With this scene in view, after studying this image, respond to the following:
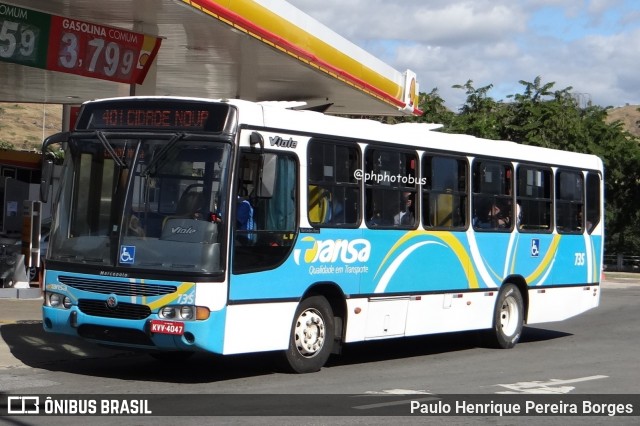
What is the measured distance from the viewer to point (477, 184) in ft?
51.1

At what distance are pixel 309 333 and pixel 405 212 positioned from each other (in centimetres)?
253

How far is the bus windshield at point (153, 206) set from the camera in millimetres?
11008

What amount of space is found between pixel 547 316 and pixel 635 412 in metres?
6.87

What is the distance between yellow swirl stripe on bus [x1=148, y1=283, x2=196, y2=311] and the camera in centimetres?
1088

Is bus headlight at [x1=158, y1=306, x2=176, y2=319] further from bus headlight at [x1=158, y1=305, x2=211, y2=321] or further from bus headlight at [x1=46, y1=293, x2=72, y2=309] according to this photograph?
bus headlight at [x1=46, y1=293, x2=72, y2=309]

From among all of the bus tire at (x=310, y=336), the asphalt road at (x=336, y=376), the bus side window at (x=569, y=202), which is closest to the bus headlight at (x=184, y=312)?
the asphalt road at (x=336, y=376)

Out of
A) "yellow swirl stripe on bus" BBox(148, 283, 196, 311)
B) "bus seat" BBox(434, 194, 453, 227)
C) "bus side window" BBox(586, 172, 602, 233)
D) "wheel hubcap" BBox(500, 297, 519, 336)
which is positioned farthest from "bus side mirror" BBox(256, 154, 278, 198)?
"bus side window" BBox(586, 172, 602, 233)

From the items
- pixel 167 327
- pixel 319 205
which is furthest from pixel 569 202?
pixel 167 327

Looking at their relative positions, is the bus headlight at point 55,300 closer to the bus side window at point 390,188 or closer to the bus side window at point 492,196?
the bus side window at point 390,188

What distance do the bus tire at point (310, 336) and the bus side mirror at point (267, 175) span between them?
1.45 meters

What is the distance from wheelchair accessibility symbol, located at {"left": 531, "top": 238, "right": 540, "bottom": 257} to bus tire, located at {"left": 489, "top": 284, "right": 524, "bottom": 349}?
68cm

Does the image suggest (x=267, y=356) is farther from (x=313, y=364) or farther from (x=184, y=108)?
(x=184, y=108)

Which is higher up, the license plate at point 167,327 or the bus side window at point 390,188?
the bus side window at point 390,188

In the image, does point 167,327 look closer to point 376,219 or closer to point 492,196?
point 376,219
